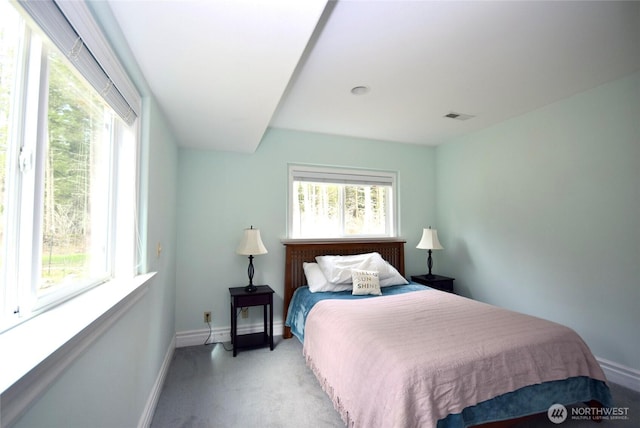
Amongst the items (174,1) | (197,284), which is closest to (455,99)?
(174,1)

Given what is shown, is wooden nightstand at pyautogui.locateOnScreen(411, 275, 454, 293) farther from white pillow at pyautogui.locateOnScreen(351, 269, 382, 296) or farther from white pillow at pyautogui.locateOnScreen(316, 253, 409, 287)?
white pillow at pyautogui.locateOnScreen(351, 269, 382, 296)

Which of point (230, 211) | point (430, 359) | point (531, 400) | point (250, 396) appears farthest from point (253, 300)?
point (531, 400)

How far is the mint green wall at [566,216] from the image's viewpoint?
2252mm

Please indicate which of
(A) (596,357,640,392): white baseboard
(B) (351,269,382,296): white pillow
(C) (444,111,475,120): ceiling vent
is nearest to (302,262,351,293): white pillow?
(B) (351,269,382,296): white pillow

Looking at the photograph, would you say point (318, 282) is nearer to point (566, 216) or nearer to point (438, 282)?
point (438, 282)

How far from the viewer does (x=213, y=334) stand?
3.11m

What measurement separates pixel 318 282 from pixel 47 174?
7.66ft

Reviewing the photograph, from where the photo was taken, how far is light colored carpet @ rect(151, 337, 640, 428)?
184 centimetres

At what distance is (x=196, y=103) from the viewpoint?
204cm

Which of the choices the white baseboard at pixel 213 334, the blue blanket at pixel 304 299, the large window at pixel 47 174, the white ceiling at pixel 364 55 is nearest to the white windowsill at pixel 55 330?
the large window at pixel 47 174

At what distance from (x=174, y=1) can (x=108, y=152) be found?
879mm

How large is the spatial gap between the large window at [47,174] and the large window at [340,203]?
2156 millimetres

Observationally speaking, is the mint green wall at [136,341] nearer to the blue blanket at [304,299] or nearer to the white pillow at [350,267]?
the blue blanket at [304,299]

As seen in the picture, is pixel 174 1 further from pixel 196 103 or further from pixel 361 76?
pixel 361 76
